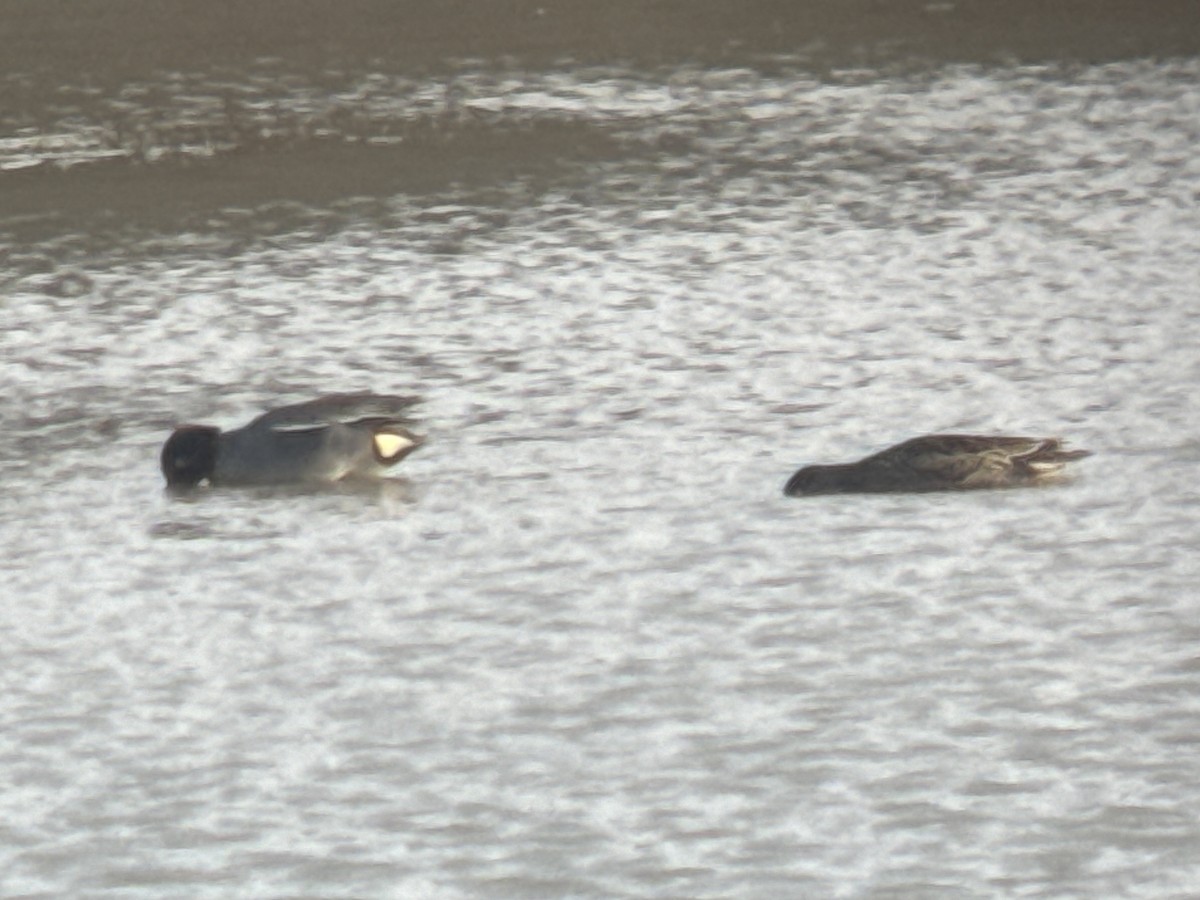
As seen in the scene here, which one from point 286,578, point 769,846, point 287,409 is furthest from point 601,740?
point 287,409

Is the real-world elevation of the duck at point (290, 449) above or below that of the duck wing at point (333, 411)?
below

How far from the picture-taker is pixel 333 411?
7328 mm

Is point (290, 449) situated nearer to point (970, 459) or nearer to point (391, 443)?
point (391, 443)

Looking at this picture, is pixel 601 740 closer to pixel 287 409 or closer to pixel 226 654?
pixel 226 654

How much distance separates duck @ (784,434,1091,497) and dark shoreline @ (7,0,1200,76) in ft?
25.5

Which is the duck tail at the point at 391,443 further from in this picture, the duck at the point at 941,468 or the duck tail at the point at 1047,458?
the duck tail at the point at 1047,458

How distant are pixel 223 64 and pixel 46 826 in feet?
34.4

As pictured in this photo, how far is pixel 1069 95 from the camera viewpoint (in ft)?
43.4

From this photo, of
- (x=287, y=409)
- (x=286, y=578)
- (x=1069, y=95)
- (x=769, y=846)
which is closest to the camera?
(x=769, y=846)

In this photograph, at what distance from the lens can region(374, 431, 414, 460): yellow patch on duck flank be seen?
23.8ft

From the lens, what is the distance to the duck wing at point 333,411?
23.8ft

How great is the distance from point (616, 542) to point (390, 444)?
0.94m

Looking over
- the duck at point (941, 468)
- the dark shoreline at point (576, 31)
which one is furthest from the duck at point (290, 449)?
the dark shoreline at point (576, 31)

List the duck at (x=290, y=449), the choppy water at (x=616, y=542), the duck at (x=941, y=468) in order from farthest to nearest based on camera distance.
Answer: the duck at (x=290, y=449) → the duck at (x=941, y=468) → the choppy water at (x=616, y=542)
